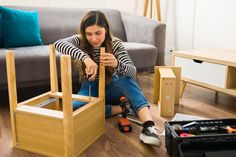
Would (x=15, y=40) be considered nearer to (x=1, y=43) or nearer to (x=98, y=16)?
(x=1, y=43)

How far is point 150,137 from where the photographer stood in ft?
4.01

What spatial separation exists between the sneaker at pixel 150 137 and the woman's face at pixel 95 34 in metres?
0.50

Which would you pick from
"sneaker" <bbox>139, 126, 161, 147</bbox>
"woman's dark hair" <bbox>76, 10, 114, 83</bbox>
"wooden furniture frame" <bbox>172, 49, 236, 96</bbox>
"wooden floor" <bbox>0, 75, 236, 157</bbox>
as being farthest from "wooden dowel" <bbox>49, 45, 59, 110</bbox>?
"wooden furniture frame" <bbox>172, 49, 236, 96</bbox>

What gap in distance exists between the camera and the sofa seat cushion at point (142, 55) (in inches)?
81.0

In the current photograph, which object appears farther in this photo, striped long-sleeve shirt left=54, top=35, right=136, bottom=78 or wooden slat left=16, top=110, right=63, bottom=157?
striped long-sleeve shirt left=54, top=35, right=136, bottom=78

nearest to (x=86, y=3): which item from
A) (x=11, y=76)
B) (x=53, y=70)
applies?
(x=53, y=70)

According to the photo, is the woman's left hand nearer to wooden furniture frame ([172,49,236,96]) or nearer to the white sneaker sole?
the white sneaker sole

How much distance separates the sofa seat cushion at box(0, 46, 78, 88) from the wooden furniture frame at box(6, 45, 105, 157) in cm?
44

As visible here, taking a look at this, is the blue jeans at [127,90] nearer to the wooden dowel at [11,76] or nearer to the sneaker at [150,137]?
the sneaker at [150,137]

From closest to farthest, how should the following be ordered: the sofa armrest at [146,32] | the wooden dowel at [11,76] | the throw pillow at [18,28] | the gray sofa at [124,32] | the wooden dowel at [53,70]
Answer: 1. the wooden dowel at [11,76]
2. the wooden dowel at [53,70]
3. the throw pillow at [18,28]
4. the gray sofa at [124,32]
5. the sofa armrest at [146,32]

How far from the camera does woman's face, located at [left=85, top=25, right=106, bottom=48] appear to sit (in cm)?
138

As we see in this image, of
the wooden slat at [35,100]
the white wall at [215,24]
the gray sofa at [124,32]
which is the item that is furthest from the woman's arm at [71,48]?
the white wall at [215,24]

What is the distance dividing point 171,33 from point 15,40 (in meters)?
1.71

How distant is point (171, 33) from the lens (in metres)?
3.03
